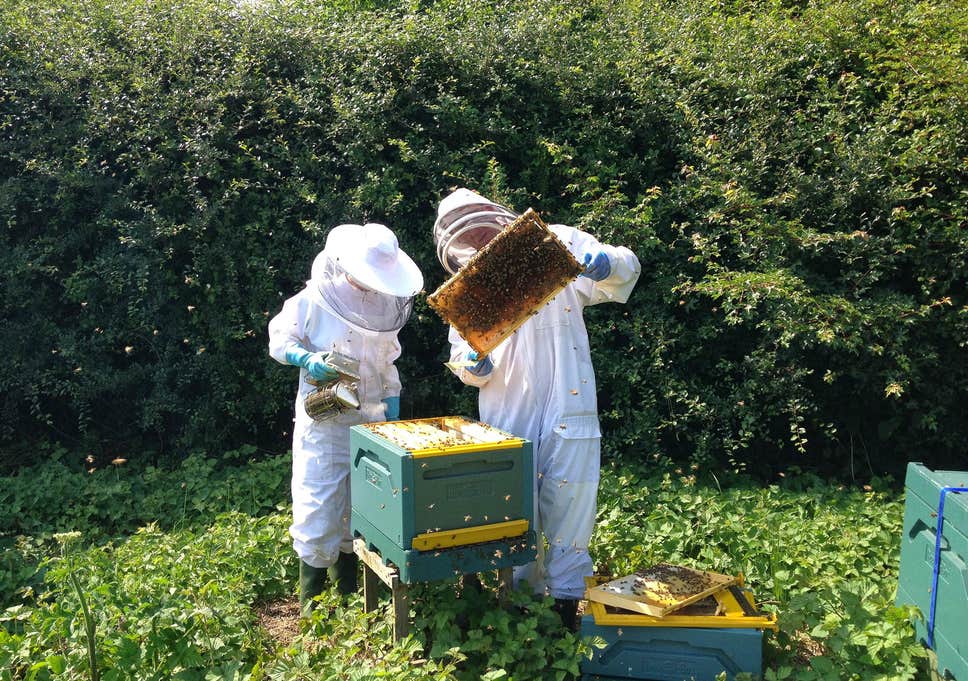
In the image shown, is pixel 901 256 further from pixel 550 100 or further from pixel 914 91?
pixel 550 100

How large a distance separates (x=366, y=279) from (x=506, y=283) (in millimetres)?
594

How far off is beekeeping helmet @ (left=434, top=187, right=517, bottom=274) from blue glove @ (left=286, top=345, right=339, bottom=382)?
65 centimetres

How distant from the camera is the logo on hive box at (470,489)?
276cm

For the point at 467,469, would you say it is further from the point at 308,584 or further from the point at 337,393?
the point at 308,584

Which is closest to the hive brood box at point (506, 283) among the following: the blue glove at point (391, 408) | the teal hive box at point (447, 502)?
the teal hive box at point (447, 502)

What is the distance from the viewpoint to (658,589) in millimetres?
2990

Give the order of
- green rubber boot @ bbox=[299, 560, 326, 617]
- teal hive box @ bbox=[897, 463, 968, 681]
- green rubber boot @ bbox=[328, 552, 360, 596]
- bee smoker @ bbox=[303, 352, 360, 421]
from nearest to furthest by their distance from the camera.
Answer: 1. teal hive box @ bbox=[897, 463, 968, 681]
2. bee smoker @ bbox=[303, 352, 360, 421]
3. green rubber boot @ bbox=[299, 560, 326, 617]
4. green rubber boot @ bbox=[328, 552, 360, 596]

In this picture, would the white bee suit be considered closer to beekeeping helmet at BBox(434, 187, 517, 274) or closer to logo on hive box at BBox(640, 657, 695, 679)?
beekeeping helmet at BBox(434, 187, 517, 274)

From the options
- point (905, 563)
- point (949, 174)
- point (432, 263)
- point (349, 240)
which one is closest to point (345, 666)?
point (349, 240)

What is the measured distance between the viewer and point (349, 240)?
10.9ft

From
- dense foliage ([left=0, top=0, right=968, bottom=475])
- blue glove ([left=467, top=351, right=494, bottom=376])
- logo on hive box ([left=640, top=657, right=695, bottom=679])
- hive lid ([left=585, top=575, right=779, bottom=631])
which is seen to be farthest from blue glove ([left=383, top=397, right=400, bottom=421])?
dense foliage ([left=0, top=0, right=968, bottom=475])

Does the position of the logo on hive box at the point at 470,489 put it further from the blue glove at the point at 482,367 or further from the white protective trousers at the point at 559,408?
the blue glove at the point at 482,367

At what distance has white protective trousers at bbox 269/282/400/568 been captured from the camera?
341cm

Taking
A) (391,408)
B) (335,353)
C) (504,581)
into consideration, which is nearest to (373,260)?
(335,353)
